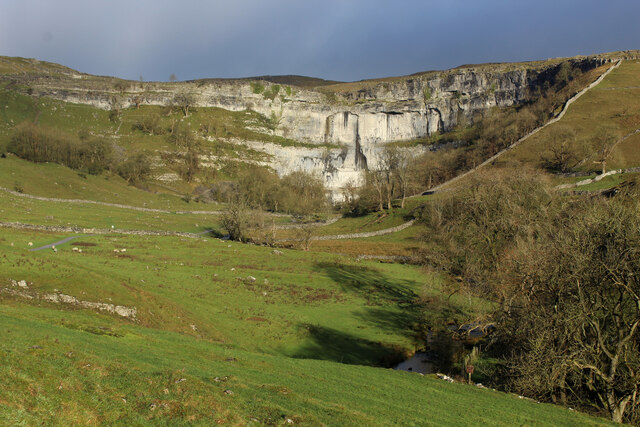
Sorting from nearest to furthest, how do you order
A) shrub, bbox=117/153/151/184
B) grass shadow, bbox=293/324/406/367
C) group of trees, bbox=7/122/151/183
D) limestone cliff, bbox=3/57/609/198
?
grass shadow, bbox=293/324/406/367
group of trees, bbox=7/122/151/183
shrub, bbox=117/153/151/184
limestone cliff, bbox=3/57/609/198

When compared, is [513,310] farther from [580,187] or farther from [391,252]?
[580,187]

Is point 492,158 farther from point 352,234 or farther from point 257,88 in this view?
point 257,88

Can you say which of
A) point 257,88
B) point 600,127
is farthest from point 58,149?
point 600,127

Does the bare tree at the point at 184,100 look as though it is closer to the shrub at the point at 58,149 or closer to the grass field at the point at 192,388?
the shrub at the point at 58,149

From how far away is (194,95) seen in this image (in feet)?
591

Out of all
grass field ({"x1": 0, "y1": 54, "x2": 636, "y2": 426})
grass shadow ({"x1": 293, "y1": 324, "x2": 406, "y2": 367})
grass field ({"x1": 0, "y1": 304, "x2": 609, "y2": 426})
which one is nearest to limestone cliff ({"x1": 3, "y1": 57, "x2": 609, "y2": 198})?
grass field ({"x1": 0, "y1": 54, "x2": 636, "y2": 426})

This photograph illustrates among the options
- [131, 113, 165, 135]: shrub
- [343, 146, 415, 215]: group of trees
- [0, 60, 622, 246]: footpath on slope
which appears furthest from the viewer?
[131, 113, 165, 135]: shrub

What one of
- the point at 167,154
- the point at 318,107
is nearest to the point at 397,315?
the point at 167,154

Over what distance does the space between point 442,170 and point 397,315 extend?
99650mm

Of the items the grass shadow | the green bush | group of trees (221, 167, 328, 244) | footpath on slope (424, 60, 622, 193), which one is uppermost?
the green bush

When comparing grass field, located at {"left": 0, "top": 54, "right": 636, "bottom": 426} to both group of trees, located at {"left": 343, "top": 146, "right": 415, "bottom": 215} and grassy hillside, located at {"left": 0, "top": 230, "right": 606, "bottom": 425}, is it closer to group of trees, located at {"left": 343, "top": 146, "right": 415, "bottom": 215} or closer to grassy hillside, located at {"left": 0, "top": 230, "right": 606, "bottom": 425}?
grassy hillside, located at {"left": 0, "top": 230, "right": 606, "bottom": 425}

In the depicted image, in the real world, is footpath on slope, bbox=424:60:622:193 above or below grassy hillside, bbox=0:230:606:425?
above

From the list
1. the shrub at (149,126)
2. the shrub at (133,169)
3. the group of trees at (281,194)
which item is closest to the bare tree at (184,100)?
the shrub at (149,126)

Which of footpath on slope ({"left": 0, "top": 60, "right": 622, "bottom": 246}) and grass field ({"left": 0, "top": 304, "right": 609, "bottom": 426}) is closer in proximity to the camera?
grass field ({"left": 0, "top": 304, "right": 609, "bottom": 426})
